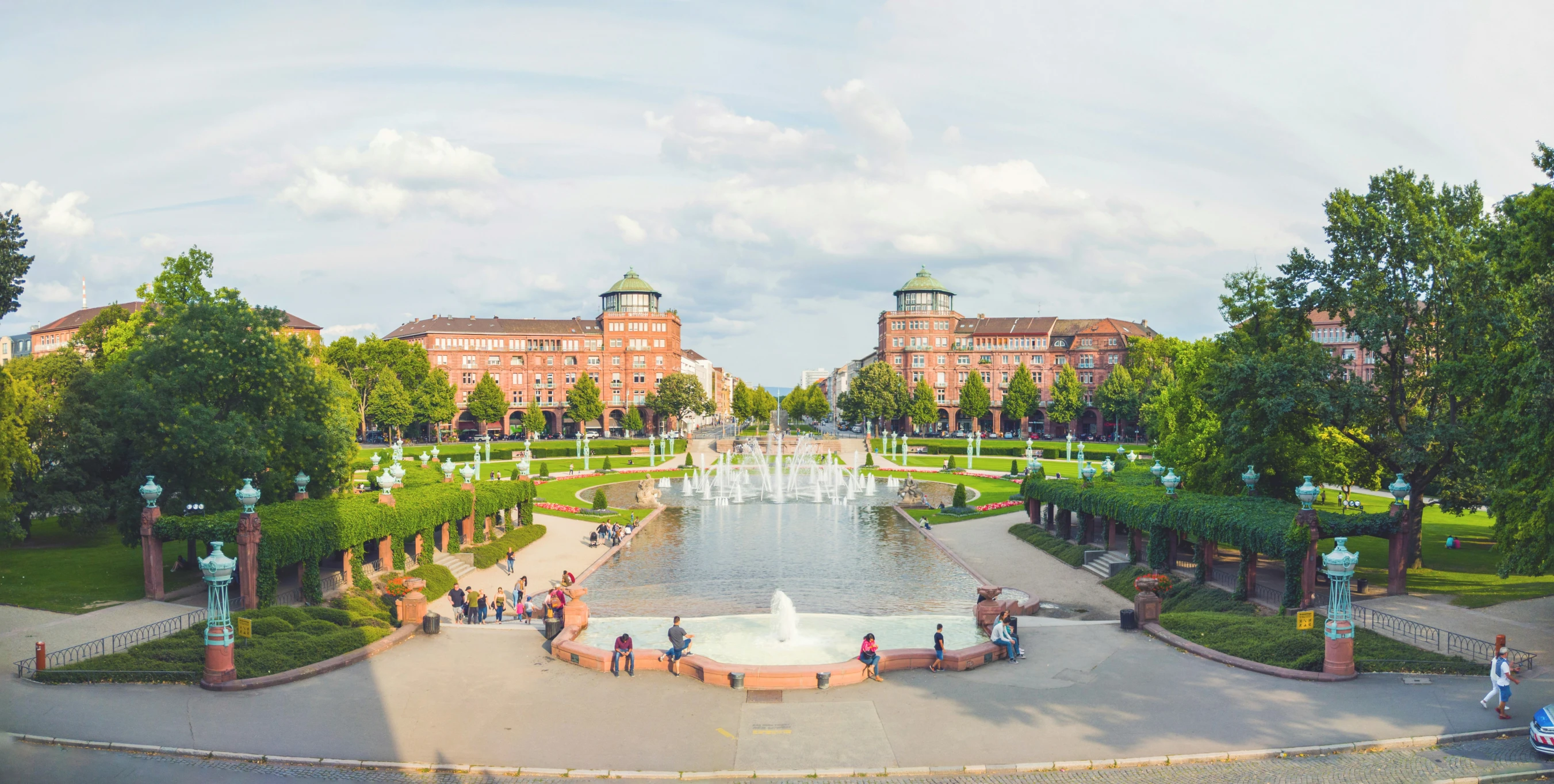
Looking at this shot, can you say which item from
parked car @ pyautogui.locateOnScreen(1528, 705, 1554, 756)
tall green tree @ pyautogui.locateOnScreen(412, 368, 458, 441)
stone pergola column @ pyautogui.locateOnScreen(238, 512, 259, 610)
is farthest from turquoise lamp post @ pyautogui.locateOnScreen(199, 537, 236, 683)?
tall green tree @ pyautogui.locateOnScreen(412, 368, 458, 441)

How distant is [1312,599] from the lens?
26234 mm

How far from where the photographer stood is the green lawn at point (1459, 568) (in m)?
28.0

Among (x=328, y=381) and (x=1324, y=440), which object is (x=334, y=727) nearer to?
(x=328, y=381)

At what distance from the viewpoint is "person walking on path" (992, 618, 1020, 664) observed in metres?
22.5

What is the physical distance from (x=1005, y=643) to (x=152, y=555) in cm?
2631

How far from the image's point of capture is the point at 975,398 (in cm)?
12506

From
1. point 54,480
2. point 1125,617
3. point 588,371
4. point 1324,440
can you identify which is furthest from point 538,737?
point 588,371

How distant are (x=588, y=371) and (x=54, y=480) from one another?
9352cm

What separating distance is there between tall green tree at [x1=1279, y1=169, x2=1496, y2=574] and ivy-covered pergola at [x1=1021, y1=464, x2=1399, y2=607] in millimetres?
3489

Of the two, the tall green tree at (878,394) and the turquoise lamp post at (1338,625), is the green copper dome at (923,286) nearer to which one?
the tall green tree at (878,394)

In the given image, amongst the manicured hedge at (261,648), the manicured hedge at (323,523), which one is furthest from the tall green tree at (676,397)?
the manicured hedge at (261,648)

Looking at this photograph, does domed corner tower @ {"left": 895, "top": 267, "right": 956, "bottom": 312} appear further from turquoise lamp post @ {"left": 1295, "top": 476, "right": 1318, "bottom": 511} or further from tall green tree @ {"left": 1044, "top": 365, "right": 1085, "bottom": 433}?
turquoise lamp post @ {"left": 1295, "top": 476, "right": 1318, "bottom": 511}

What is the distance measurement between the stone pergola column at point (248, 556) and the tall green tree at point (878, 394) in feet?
328

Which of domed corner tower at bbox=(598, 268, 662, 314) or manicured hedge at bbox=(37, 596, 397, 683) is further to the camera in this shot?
domed corner tower at bbox=(598, 268, 662, 314)
